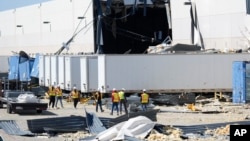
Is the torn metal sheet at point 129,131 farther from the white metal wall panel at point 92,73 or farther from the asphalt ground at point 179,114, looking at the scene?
the white metal wall panel at point 92,73

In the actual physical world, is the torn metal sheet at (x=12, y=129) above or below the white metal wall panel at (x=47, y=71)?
below

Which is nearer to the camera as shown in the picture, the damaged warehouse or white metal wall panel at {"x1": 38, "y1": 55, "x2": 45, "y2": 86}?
the damaged warehouse

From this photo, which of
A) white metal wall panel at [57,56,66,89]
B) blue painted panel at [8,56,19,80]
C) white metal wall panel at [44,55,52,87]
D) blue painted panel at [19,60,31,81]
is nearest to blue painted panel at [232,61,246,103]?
white metal wall panel at [57,56,66,89]

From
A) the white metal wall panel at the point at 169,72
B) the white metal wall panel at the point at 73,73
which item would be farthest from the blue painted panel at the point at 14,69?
the white metal wall panel at the point at 169,72

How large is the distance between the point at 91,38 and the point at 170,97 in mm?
28173

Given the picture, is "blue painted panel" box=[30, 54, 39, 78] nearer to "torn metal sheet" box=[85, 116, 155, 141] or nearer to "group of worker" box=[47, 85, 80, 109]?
"group of worker" box=[47, 85, 80, 109]

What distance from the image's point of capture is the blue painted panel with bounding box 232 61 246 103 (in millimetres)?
37188

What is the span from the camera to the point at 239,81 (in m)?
37.6

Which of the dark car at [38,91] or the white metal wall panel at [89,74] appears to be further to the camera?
the dark car at [38,91]

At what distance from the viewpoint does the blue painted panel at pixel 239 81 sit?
3719 cm

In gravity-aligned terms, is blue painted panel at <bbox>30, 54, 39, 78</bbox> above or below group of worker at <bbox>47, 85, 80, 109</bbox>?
above

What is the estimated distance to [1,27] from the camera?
10050 centimetres

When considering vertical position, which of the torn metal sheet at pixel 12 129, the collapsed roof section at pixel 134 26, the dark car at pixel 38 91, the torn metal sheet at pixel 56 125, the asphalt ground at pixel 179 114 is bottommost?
the asphalt ground at pixel 179 114

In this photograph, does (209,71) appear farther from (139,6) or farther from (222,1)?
(139,6)
